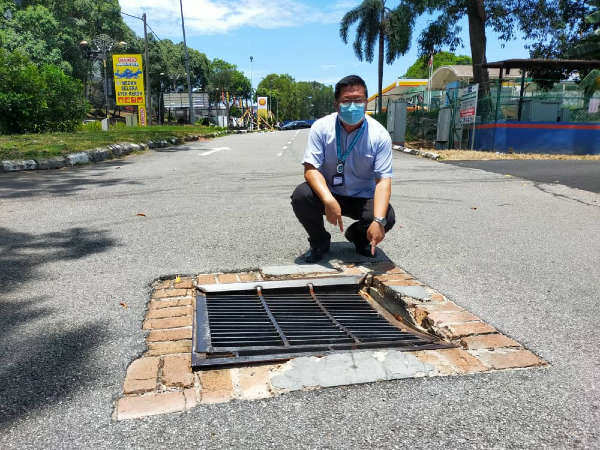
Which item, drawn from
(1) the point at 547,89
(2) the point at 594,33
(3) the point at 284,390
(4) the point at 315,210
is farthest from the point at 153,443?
(2) the point at 594,33

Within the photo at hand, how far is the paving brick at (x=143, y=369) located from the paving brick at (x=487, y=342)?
62.3 inches

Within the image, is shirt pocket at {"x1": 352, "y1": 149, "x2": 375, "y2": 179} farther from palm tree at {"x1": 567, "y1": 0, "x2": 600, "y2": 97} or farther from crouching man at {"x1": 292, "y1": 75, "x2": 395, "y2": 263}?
palm tree at {"x1": 567, "y1": 0, "x2": 600, "y2": 97}

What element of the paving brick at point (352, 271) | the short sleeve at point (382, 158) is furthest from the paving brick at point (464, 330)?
the short sleeve at point (382, 158)

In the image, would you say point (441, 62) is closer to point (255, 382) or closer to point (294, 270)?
point (294, 270)

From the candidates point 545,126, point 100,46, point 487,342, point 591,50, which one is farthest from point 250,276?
point 100,46

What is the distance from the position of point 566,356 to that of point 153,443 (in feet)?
6.54

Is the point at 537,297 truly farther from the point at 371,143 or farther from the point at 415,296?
the point at 371,143

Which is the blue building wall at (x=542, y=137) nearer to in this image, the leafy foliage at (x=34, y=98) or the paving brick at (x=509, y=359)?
the leafy foliage at (x=34, y=98)

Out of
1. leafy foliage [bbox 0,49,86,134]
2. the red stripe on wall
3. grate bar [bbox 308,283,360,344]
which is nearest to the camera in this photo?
grate bar [bbox 308,283,360,344]

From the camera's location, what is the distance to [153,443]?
1680 millimetres

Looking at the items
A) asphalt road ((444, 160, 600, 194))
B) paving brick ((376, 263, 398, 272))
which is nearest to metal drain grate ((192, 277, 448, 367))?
paving brick ((376, 263, 398, 272))

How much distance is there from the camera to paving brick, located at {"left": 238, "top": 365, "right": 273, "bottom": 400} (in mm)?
1989

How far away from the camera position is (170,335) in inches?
99.5

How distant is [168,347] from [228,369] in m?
0.40
